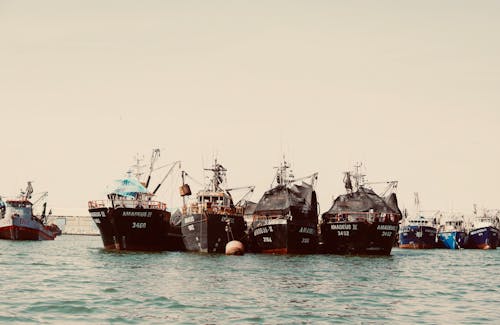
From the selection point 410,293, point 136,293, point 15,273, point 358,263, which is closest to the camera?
point 136,293

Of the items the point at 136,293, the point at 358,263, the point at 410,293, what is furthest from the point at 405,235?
the point at 136,293

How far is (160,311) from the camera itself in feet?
92.1

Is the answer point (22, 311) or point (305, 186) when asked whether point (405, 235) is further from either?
point (22, 311)

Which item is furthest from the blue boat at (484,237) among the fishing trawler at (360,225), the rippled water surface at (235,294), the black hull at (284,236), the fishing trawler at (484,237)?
the rippled water surface at (235,294)

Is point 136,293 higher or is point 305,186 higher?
point 305,186

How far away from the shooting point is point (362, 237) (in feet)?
255

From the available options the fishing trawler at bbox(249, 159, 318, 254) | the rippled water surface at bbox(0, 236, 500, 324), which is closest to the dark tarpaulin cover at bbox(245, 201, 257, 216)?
the fishing trawler at bbox(249, 159, 318, 254)

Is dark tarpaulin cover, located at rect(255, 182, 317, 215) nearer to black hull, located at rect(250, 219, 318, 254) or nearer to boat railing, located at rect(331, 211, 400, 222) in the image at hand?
black hull, located at rect(250, 219, 318, 254)

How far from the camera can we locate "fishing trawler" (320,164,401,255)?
78.1m

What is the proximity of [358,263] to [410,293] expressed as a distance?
80.6 ft

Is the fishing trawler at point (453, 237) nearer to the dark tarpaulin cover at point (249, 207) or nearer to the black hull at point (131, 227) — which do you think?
the dark tarpaulin cover at point (249, 207)

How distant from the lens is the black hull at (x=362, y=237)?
77.9 m

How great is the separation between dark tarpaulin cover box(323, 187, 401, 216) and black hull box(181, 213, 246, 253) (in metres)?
16.4

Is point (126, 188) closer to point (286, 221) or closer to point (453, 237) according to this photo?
point (286, 221)
